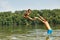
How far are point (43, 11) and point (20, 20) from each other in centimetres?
1757

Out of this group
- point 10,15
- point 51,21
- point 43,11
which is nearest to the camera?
point 51,21

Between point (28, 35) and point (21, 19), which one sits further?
point (21, 19)

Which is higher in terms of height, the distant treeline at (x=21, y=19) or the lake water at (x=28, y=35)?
the distant treeline at (x=21, y=19)

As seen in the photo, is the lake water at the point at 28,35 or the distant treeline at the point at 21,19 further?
the distant treeline at the point at 21,19

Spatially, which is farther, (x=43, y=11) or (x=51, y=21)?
(x=43, y=11)

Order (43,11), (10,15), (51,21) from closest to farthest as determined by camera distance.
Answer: (51,21) < (10,15) < (43,11)

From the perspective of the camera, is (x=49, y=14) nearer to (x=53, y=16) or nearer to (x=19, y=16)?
(x=53, y=16)

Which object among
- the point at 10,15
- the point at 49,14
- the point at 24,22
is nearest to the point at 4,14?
the point at 10,15

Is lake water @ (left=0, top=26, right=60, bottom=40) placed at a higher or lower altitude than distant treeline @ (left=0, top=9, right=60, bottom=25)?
lower

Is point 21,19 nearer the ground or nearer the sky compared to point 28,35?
nearer the sky

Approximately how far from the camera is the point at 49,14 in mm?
124562

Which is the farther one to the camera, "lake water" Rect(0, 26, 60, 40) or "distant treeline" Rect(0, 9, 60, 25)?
"distant treeline" Rect(0, 9, 60, 25)

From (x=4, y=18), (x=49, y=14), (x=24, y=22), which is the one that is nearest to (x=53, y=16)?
(x=49, y=14)

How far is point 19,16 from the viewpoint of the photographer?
118 meters
